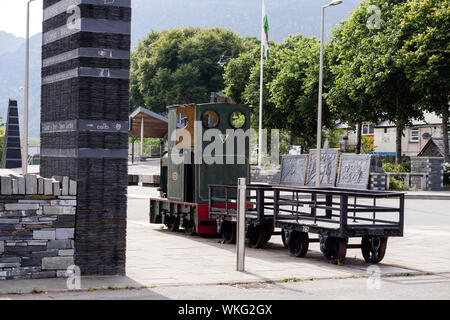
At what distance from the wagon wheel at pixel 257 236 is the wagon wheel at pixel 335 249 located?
2.25 metres

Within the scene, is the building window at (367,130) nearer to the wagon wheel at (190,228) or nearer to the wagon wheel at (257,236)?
the wagon wheel at (190,228)

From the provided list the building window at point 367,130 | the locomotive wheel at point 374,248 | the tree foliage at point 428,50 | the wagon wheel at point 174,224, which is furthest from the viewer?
the building window at point 367,130

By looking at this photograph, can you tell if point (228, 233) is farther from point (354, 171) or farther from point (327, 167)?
point (354, 171)

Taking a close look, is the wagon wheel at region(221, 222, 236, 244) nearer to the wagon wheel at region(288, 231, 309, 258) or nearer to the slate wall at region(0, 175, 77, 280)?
the wagon wheel at region(288, 231, 309, 258)

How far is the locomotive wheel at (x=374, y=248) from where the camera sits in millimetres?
12227

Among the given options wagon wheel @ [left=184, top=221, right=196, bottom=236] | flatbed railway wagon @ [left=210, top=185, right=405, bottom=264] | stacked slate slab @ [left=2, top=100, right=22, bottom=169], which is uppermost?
stacked slate slab @ [left=2, top=100, right=22, bottom=169]

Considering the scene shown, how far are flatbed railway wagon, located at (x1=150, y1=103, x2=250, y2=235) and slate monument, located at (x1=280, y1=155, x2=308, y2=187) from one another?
1045 millimetres

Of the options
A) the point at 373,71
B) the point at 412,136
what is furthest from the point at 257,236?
the point at 412,136

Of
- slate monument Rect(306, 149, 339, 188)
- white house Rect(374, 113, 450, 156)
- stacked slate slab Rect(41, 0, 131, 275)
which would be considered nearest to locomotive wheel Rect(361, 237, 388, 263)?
slate monument Rect(306, 149, 339, 188)

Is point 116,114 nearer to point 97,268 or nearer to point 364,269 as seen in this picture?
point 97,268

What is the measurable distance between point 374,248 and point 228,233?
3.79m

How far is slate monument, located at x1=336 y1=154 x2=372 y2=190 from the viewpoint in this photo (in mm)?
13906

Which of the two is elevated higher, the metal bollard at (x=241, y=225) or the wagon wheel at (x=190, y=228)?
the metal bollard at (x=241, y=225)

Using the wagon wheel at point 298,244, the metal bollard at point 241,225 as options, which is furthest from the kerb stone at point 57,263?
the wagon wheel at point 298,244
